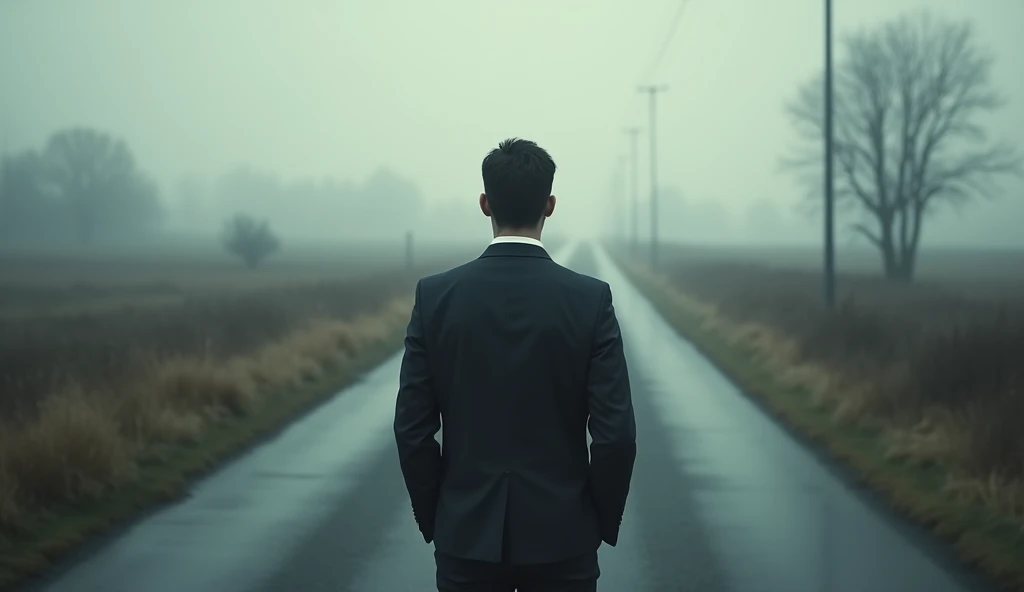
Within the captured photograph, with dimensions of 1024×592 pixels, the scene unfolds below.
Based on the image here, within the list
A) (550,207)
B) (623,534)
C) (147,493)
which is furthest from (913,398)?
(550,207)

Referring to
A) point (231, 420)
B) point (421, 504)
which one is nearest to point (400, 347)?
point (231, 420)

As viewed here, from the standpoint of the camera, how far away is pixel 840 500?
839cm

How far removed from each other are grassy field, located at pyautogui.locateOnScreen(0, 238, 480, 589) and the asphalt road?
51 centimetres

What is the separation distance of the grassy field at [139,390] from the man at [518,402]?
418 cm

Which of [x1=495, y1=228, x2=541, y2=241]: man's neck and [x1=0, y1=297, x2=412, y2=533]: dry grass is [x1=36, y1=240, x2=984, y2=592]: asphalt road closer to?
[x1=0, y1=297, x2=412, y2=533]: dry grass

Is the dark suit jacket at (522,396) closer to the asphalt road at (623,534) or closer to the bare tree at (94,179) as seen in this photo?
the asphalt road at (623,534)

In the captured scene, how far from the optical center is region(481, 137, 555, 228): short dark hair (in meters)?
3.19

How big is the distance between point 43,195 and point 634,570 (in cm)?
8288

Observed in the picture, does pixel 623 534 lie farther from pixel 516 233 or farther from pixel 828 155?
pixel 828 155

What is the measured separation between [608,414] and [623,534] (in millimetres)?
4602

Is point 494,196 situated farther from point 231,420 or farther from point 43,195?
point 43,195

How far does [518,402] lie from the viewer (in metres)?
3.06

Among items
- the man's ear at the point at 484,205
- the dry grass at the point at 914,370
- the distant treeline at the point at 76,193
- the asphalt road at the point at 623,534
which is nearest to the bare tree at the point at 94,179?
the distant treeline at the point at 76,193

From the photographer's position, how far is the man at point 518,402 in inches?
120
